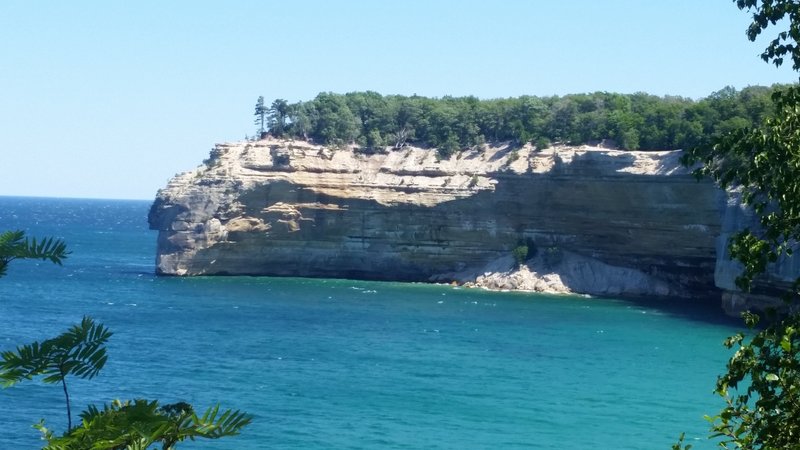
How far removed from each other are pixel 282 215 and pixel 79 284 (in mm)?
12879

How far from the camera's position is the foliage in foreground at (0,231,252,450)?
6.79 meters

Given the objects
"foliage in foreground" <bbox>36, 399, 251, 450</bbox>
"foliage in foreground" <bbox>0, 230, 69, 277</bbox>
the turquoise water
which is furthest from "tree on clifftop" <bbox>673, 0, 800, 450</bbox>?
the turquoise water

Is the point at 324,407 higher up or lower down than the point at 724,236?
lower down

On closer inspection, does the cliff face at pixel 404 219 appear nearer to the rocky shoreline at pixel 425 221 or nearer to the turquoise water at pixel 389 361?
the rocky shoreline at pixel 425 221

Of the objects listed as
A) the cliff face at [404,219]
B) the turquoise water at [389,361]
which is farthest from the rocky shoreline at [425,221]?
the turquoise water at [389,361]

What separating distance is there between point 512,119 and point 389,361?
34.9 metres

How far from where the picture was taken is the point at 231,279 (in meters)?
64.2

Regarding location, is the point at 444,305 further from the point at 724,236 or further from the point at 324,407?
the point at 324,407

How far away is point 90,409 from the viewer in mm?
7379

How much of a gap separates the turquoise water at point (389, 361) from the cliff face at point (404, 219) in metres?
2.73

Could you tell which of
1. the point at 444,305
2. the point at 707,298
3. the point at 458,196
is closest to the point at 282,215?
the point at 458,196

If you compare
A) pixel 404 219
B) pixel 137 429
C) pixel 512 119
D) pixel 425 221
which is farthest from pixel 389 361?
pixel 512 119

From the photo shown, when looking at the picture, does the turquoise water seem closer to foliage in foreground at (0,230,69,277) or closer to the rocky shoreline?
the rocky shoreline

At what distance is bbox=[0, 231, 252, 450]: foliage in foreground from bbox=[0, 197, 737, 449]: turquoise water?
17125mm
